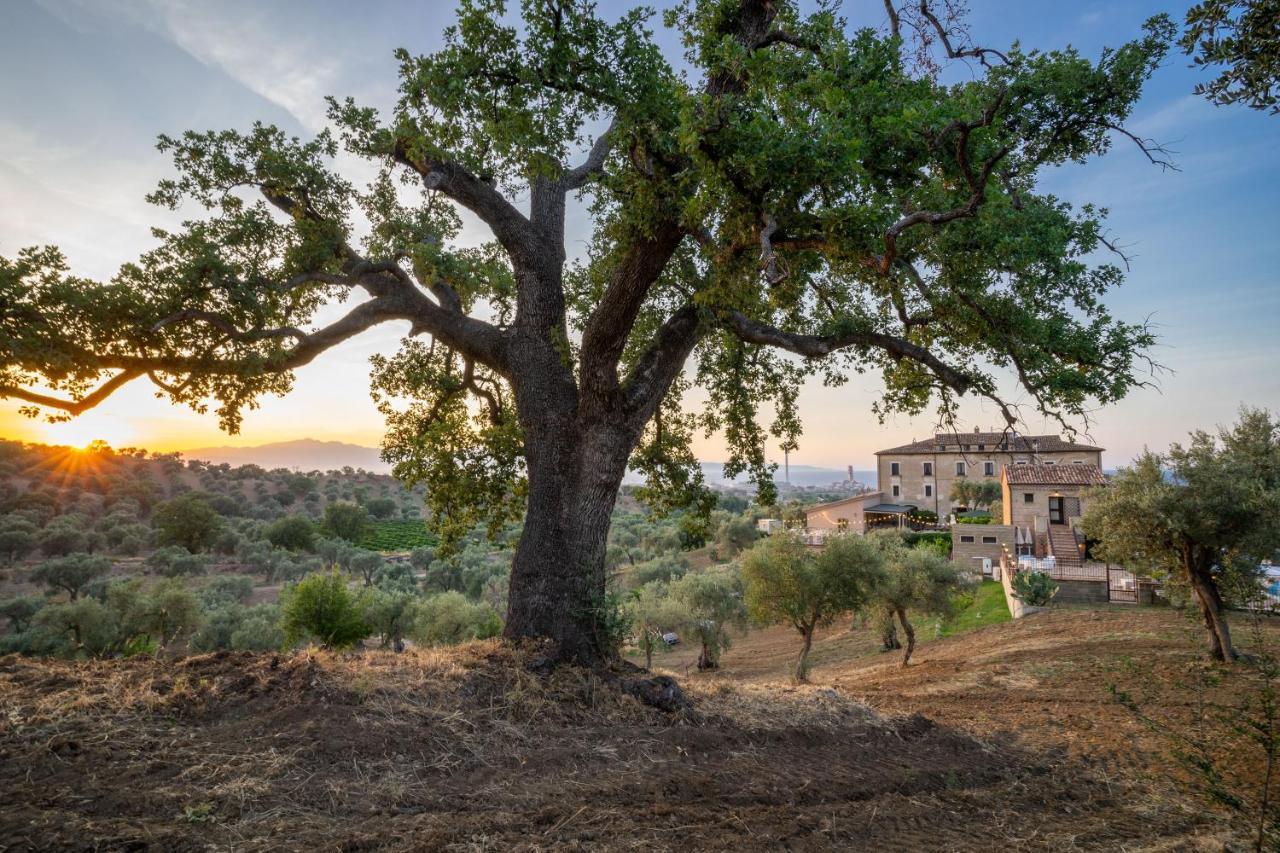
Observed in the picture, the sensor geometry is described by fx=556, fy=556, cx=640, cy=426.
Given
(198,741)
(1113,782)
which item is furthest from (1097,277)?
(198,741)

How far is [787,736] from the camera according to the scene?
17.8 ft

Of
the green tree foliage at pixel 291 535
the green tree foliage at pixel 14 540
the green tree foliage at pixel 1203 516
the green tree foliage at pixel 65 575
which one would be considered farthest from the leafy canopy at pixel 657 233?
the green tree foliage at pixel 291 535

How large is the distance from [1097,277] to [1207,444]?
1058 centimetres

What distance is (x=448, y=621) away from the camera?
25297 millimetres

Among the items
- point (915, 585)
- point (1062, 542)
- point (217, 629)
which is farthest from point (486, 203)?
point (1062, 542)

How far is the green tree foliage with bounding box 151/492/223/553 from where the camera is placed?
151 ft

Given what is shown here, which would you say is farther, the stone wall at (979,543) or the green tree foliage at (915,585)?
the stone wall at (979,543)

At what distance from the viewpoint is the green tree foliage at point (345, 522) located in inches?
2226

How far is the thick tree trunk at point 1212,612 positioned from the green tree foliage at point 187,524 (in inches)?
2340

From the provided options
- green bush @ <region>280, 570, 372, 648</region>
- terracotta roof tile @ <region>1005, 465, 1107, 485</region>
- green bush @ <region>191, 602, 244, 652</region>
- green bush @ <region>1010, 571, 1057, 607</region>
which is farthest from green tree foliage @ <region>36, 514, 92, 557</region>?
terracotta roof tile @ <region>1005, 465, 1107, 485</region>

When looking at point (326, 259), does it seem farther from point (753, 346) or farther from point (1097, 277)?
point (1097, 277)

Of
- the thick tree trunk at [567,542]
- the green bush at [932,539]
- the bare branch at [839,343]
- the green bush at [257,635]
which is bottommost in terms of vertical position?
the green bush at [257,635]

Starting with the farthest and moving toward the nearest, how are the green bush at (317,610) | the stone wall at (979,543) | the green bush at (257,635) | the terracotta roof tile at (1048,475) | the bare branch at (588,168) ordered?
the terracotta roof tile at (1048,475) < the stone wall at (979,543) < the green bush at (257,635) < the green bush at (317,610) < the bare branch at (588,168)

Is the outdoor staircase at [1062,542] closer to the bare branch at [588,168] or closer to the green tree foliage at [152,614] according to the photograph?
the bare branch at [588,168]
